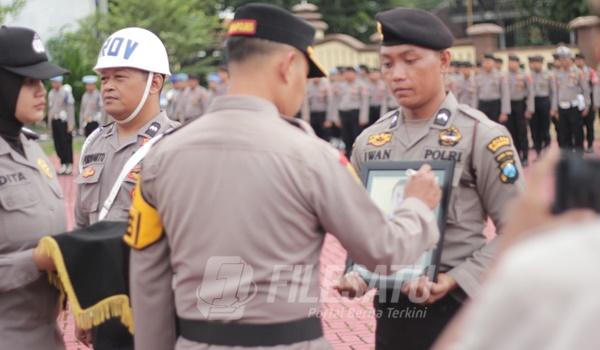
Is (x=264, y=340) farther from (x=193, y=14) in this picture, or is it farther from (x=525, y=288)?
(x=193, y=14)

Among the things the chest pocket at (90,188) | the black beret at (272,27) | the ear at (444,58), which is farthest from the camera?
the chest pocket at (90,188)

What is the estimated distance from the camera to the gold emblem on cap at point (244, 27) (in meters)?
2.65

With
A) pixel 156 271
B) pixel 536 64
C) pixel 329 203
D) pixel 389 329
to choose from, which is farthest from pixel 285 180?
pixel 536 64

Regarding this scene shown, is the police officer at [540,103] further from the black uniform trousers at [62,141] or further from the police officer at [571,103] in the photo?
the black uniform trousers at [62,141]

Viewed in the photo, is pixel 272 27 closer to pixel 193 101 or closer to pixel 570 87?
pixel 570 87

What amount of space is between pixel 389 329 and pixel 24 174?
1493 millimetres

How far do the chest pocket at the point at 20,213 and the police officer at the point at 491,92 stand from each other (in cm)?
1658

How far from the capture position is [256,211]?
251 cm

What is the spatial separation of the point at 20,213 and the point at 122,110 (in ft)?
4.14

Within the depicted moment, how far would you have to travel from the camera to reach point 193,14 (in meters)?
33.4

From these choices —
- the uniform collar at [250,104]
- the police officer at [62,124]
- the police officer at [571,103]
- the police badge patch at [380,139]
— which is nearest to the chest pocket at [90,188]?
the police badge patch at [380,139]

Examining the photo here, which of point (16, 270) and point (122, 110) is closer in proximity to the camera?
point (16, 270)

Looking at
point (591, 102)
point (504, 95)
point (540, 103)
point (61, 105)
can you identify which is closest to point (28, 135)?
point (504, 95)

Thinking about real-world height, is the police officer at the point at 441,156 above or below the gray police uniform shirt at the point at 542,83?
above
